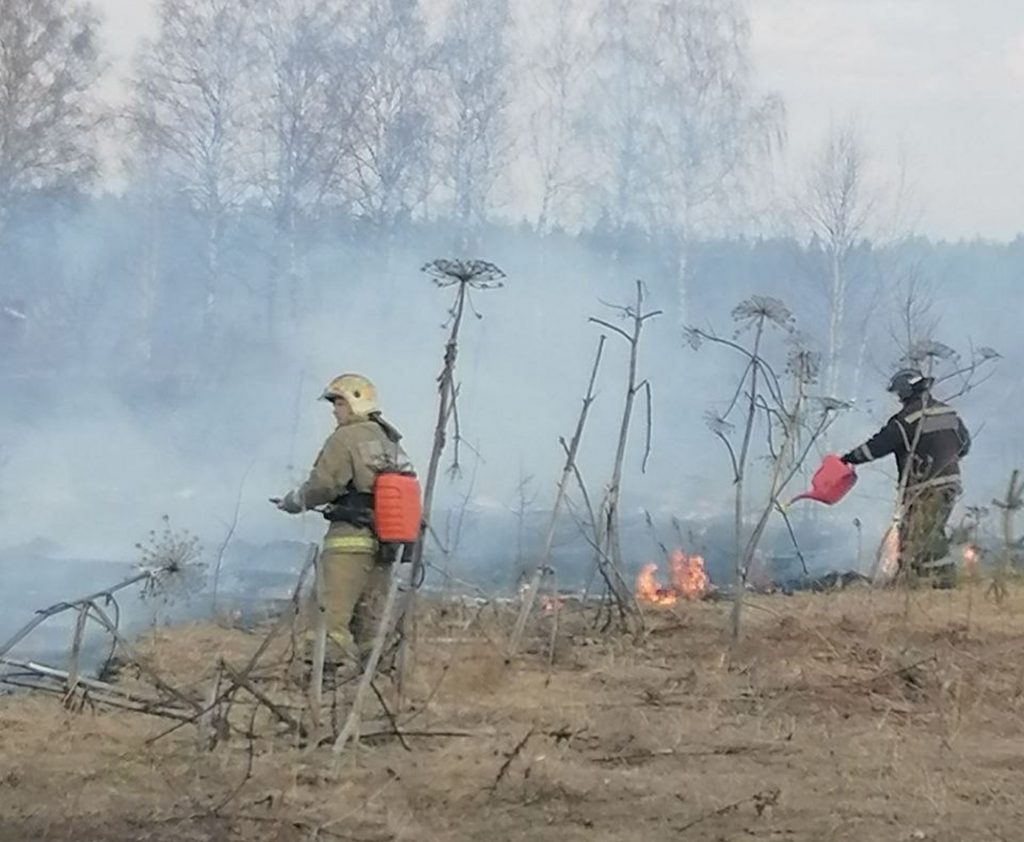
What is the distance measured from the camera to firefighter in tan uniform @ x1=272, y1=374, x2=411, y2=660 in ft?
25.8

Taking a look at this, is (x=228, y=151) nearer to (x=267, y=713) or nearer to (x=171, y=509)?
(x=171, y=509)

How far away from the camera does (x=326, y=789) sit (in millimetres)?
5602

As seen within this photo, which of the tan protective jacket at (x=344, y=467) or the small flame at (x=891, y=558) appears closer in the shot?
the tan protective jacket at (x=344, y=467)

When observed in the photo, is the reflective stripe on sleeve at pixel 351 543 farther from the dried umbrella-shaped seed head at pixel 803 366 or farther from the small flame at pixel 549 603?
the dried umbrella-shaped seed head at pixel 803 366

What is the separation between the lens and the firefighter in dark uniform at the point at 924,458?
10750 mm

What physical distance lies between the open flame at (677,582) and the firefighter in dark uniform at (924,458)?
5.23ft

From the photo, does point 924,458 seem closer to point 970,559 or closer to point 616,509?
point 970,559

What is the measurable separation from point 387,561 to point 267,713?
1442 millimetres

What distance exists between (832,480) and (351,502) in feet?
13.1

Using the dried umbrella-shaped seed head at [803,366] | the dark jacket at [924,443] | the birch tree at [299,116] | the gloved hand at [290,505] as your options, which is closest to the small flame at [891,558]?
the dark jacket at [924,443]

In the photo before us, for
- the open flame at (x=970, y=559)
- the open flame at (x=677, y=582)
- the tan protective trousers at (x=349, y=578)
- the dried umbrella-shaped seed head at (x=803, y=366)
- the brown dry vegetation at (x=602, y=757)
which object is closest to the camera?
the brown dry vegetation at (x=602, y=757)

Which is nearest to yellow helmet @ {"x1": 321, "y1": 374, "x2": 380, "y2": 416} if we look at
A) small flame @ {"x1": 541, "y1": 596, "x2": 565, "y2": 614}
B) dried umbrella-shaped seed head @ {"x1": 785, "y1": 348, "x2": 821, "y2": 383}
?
small flame @ {"x1": 541, "y1": 596, "x2": 565, "y2": 614}

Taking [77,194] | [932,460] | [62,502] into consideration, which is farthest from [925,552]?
[77,194]

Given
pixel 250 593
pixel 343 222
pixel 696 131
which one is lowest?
pixel 250 593
